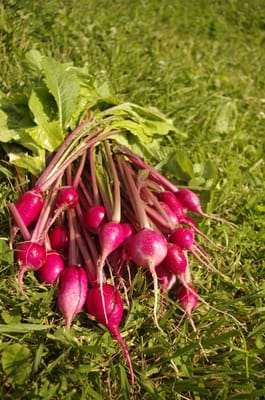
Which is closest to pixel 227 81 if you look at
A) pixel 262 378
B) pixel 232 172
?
pixel 232 172

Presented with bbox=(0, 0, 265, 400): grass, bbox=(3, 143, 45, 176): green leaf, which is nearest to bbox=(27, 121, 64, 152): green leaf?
bbox=(3, 143, 45, 176): green leaf

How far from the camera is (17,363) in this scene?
166cm

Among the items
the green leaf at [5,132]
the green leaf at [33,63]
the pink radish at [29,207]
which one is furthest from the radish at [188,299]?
the green leaf at [33,63]

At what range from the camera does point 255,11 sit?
20.1 ft

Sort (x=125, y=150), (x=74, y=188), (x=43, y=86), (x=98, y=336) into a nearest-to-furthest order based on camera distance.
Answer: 1. (x=98, y=336)
2. (x=74, y=188)
3. (x=125, y=150)
4. (x=43, y=86)

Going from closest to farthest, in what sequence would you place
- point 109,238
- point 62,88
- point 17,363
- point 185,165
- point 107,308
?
point 17,363 < point 107,308 < point 109,238 < point 62,88 < point 185,165

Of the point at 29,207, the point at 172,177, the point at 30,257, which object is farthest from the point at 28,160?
the point at 172,177

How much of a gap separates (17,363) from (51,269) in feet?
1.45

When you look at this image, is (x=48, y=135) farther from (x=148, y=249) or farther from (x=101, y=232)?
(x=148, y=249)

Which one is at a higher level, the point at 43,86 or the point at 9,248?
the point at 43,86

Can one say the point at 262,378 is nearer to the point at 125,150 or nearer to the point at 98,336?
the point at 98,336

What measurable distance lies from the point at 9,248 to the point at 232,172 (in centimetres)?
173

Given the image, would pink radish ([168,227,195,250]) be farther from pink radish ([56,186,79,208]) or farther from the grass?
pink radish ([56,186,79,208])

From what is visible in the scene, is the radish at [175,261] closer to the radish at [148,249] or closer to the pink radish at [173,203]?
the radish at [148,249]
